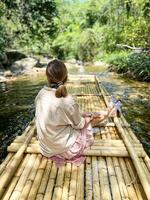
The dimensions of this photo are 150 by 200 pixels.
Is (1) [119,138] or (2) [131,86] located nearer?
(1) [119,138]

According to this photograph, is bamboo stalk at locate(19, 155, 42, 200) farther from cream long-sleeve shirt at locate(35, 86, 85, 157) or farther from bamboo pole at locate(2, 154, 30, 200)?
cream long-sleeve shirt at locate(35, 86, 85, 157)

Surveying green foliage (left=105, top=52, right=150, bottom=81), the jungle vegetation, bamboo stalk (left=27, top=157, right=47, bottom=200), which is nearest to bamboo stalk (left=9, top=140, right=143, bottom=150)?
bamboo stalk (left=27, top=157, right=47, bottom=200)

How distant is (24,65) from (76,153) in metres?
22.4

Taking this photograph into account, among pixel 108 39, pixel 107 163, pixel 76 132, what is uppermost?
pixel 76 132

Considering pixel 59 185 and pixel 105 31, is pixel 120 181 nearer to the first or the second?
pixel 59 185

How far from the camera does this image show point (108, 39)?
874 inches

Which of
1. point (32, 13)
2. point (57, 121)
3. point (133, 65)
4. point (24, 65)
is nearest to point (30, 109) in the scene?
point (32, 13)

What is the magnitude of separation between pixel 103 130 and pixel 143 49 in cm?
1170

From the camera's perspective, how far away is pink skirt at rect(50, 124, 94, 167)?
4.00 m

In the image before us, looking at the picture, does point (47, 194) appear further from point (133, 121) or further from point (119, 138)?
point (133, 121)

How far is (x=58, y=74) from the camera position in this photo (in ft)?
12.1

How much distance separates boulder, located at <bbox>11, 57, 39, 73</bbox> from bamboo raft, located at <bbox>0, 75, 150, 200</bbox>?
801 inches

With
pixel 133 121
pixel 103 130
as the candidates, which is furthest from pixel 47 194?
pixel 133 121

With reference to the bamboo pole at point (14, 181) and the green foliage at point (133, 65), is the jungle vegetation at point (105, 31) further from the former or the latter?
the bamboo pole at point (14, 181)
